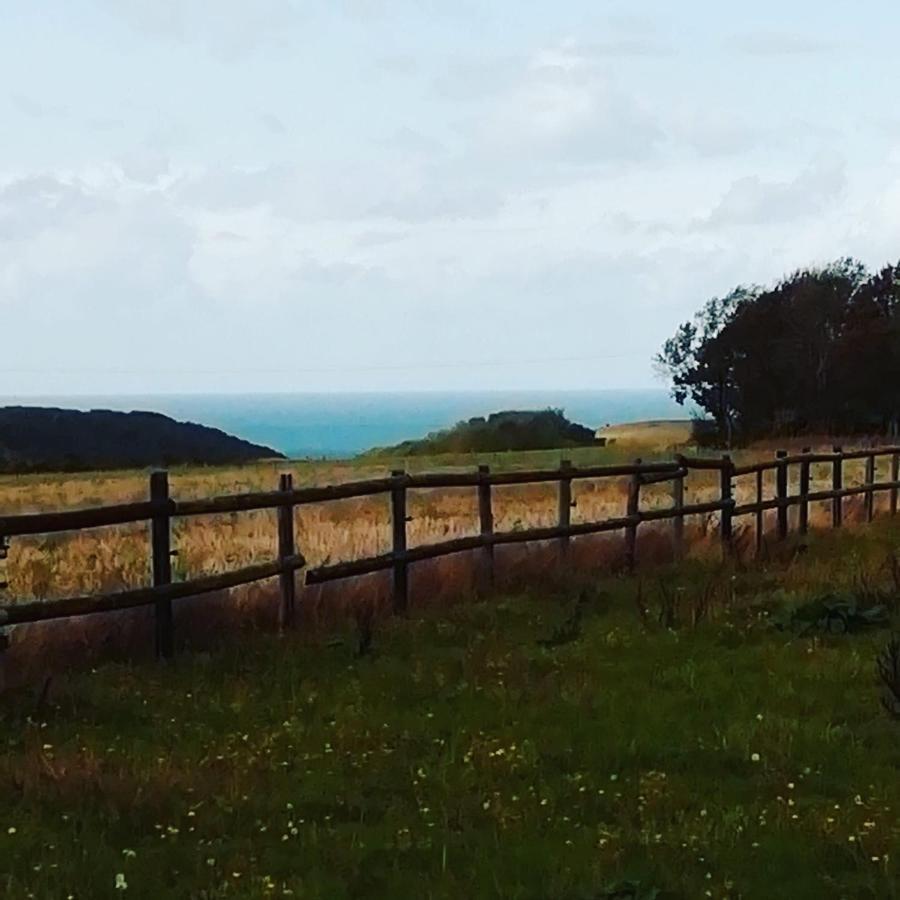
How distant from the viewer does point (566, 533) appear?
585 inches

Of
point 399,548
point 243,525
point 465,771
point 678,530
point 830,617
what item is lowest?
point 465,771

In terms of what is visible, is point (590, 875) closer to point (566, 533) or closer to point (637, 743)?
point (637, 743)

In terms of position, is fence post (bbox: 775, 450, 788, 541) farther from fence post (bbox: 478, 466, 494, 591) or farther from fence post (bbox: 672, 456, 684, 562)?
fence post (bbox: 478, 466, 494, 591)

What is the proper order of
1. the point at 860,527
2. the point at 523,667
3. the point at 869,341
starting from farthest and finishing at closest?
the point at 869,341
the point at 860,527
the point at 523,667

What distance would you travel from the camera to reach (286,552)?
1143 cm

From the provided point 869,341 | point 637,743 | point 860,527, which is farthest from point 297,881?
point 869,341

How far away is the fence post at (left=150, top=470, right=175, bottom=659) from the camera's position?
10.2m

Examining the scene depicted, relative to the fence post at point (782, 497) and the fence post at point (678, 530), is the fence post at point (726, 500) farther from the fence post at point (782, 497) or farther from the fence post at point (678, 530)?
the fence post at point (782, 497)

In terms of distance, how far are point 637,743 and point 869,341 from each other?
6263 centimetres

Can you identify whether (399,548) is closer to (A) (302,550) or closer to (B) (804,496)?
(A) (302,550)

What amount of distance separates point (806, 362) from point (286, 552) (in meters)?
59.9

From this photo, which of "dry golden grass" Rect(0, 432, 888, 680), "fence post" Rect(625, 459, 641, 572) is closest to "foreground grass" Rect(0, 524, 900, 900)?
"dry golden grass" Rect(0, 432, 888, 680)

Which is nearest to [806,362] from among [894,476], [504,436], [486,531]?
[504,436]

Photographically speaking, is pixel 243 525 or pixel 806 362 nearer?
pixel 243 525
